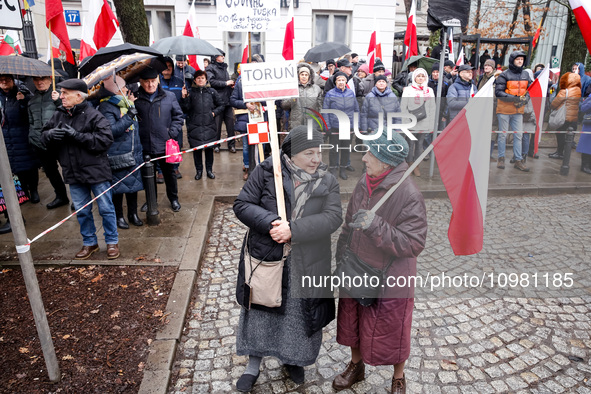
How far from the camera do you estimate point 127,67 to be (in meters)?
5.68

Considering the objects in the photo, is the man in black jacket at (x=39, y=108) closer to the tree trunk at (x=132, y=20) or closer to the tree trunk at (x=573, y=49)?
the tree trunk at (x=132, y=20)

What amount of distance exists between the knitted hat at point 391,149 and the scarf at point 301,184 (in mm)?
357

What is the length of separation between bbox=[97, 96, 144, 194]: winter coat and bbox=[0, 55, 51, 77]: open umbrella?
4.11 ft

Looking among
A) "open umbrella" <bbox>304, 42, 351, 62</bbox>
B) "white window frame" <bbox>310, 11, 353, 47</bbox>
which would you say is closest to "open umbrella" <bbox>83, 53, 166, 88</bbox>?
"open umbrella" <bbox>304, 42, 351, 62</bbox>

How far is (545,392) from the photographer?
3104 mm

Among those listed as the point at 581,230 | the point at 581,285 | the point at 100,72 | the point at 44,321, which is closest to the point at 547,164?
the point at 581,230

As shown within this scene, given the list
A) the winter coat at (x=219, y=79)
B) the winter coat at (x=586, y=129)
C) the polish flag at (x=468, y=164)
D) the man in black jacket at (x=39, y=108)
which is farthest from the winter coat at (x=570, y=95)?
the man in black jacket at (x=39, y=108)

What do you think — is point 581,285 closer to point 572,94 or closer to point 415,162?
point 415,162

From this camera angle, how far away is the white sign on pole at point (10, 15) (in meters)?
3.35

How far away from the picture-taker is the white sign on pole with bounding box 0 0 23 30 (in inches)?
132

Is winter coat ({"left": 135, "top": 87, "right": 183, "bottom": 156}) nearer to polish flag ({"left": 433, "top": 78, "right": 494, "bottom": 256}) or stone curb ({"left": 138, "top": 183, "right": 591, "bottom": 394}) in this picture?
stone curb ({"left": 138, "top": 183, "right": 591, "bottom": 394})

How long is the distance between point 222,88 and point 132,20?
7.23 feet

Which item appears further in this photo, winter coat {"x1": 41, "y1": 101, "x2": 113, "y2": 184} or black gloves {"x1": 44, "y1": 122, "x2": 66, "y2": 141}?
winter coat {"x1": 41, "y1": 101, "x2": 113, "y2": 184}

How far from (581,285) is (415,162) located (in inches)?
62.3
